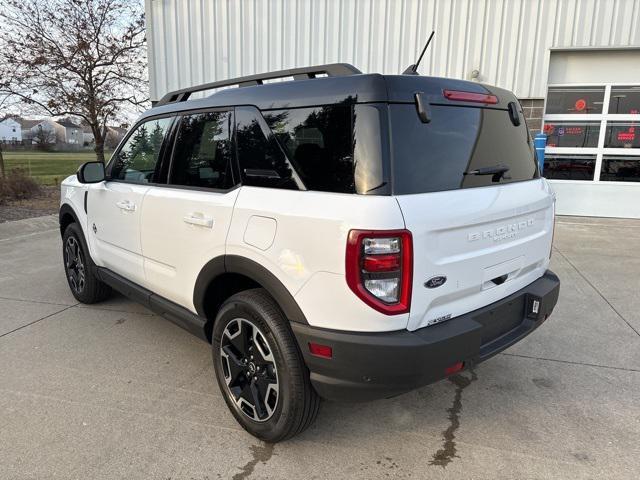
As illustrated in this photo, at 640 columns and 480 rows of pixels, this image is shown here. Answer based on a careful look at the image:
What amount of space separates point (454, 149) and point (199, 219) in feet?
4.74

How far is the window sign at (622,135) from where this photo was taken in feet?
30.6

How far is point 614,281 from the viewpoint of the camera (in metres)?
5.45

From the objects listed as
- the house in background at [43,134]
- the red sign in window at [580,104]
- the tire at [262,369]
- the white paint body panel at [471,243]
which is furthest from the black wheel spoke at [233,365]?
the house in background at [43,134]

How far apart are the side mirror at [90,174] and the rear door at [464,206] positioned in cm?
273

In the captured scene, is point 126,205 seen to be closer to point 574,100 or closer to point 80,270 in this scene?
point 80,270

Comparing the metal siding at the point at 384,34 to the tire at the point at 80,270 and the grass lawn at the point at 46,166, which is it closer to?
the grass lawn at the point at 46,166

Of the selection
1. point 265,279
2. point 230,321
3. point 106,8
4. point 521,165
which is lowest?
point 230,321

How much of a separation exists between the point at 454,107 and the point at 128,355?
2872 millimetres

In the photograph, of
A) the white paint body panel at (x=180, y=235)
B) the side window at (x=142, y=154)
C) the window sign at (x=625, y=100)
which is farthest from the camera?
the window sign at (x=625, y=100)

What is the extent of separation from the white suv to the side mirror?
98cm

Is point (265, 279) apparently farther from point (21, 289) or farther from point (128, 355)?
point (21, 289)

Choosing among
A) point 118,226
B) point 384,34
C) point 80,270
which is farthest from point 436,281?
point 384,34

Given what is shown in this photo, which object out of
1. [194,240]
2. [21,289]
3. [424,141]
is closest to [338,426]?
[194,240]

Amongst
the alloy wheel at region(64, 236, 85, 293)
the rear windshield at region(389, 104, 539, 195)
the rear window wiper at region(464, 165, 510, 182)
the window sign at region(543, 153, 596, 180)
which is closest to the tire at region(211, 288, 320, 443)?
the rear windshield at region(389, 104, 539, 195)
